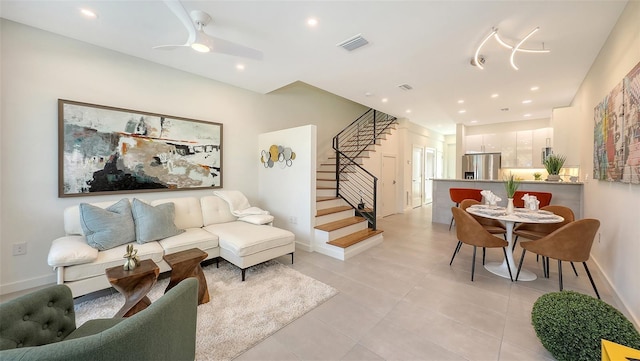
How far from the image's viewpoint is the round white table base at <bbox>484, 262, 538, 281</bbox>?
292 centimetres

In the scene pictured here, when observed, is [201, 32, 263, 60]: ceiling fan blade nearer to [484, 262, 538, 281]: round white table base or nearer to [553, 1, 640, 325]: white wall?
[553, 1, 640, 325]: white wall

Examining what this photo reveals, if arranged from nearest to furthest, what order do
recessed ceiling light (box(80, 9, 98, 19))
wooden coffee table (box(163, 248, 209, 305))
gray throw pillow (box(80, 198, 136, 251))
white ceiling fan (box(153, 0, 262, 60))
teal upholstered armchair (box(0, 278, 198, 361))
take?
teal upholstered armchair (box(0, 278, 198, 361))
white ceiling fan (box(153, 0, 262, 60))
wooden coffee table (box(163, 248, 209, 305))
recessed ceiling light (box(80, 9, 98, 19))
gray throw pillow (box(80, 198, 136, 251))

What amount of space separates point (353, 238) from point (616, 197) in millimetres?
2964

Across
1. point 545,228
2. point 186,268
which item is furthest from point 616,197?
point 186,268

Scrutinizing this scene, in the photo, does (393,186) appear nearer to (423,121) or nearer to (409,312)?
(423,121)

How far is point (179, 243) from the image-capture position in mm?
2818

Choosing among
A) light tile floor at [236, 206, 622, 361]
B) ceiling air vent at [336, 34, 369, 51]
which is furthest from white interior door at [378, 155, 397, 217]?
ceiling air vent at [336, 34, 369, 51]

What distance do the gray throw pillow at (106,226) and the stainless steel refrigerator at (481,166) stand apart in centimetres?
855

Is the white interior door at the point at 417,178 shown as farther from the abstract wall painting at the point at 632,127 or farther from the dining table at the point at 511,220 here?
the abstract wall painting at the point at 632,127

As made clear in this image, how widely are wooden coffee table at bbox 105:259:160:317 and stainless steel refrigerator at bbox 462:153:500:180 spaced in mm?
8466

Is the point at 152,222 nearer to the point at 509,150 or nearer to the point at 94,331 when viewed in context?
the point at 94,331

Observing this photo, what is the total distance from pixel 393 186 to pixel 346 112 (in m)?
2.62

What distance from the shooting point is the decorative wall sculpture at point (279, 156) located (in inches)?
161

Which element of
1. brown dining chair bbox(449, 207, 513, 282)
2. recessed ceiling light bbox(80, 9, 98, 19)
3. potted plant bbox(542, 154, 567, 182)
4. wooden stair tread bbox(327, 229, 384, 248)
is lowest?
wooden stair tread bbox(327, 229, 384, 248)
